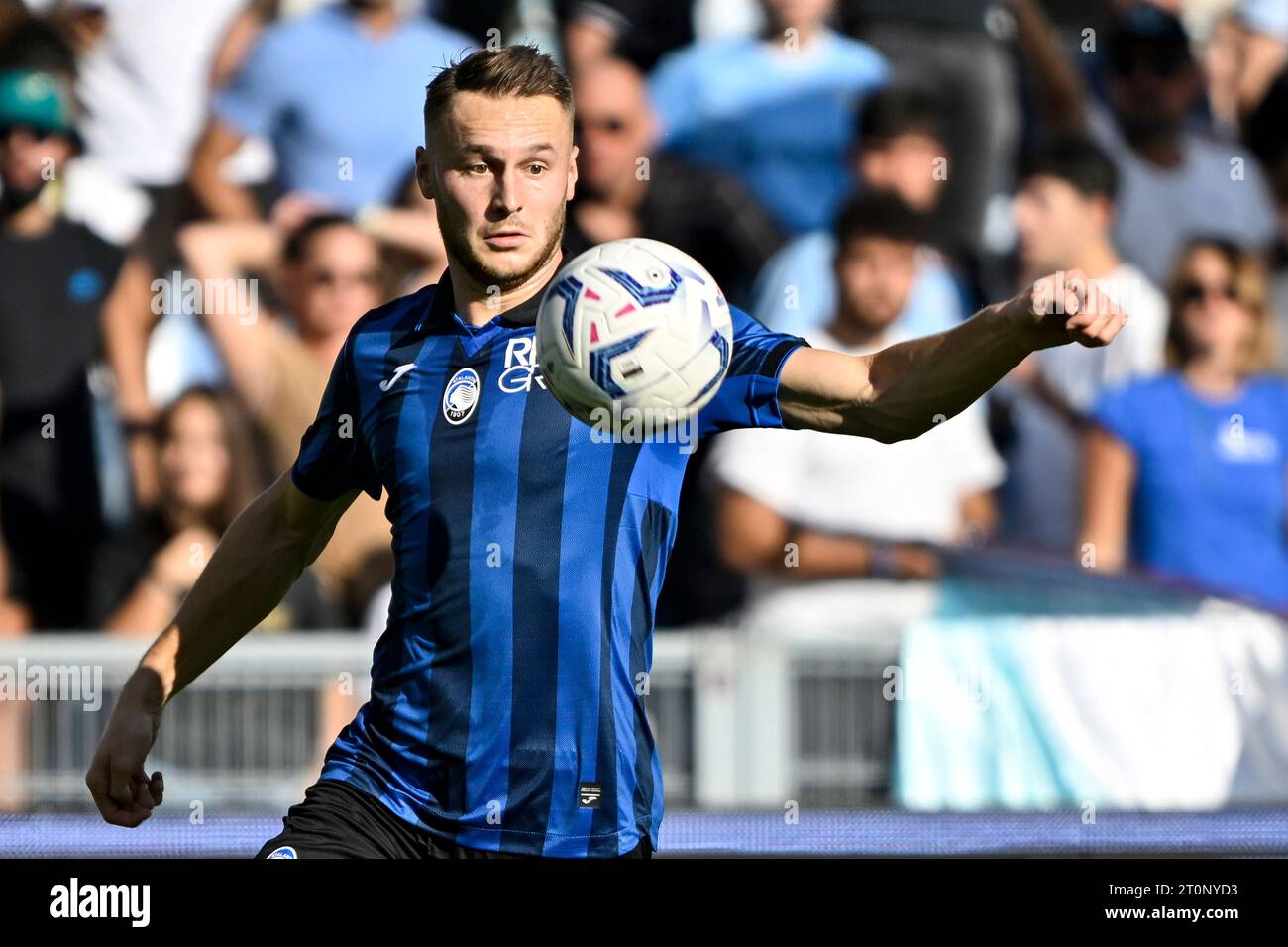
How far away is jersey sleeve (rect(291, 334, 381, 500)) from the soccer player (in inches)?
1.6

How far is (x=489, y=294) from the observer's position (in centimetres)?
427

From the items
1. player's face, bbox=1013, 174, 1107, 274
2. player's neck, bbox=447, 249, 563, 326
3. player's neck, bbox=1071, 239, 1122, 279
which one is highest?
player's face, bbox=1013, 174, 1107, 274

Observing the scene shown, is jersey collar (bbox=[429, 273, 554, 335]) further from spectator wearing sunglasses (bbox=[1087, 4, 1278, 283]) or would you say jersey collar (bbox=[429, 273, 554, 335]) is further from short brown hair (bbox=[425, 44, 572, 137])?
spectator wearing sunglasses (bbox=[1087, 4, 1278, 283])

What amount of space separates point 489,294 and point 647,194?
464cm

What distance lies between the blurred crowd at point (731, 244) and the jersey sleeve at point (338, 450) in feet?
13.6

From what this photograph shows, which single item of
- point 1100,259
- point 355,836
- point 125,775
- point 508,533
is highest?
point 1100,259

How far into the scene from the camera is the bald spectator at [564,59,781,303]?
873cm

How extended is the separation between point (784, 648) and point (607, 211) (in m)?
2.23
